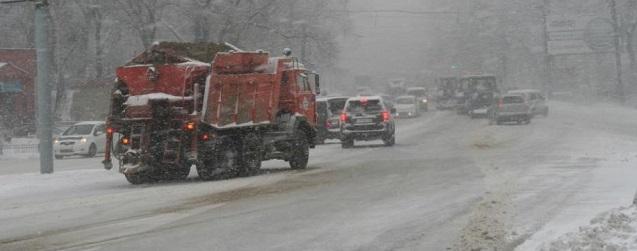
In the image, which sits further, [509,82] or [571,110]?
[509,82]

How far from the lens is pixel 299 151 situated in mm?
20906

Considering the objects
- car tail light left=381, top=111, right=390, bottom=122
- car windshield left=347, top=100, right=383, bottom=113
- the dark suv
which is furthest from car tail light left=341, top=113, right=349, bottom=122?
car tail light left=381, top=111, right=390, bottom=122

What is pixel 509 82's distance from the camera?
100 metres

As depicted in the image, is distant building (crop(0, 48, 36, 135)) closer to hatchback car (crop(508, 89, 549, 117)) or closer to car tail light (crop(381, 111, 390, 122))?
car tail light (crop(381, 111, 390, 122))

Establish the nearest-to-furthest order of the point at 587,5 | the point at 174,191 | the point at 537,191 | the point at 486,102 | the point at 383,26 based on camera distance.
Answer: the point at 537,191, the point at 174,191, the point at 486,102, the point at 587,5, the point at 383,26

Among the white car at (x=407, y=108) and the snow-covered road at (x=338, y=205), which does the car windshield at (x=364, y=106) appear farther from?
the white car at (x=407, y=108)

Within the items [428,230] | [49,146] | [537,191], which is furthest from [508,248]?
[49,146]

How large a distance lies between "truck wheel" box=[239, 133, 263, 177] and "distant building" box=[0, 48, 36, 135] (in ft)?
118

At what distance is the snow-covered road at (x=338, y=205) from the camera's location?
9938mm

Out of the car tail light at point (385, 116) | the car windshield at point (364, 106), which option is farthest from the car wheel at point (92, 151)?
the car tail light at point (385, 116)

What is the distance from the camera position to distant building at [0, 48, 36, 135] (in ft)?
172

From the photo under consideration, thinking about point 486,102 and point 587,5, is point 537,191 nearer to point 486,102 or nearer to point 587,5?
point 486,102

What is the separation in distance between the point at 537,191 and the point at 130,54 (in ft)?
169

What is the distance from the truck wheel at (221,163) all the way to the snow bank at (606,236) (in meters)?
10.2
